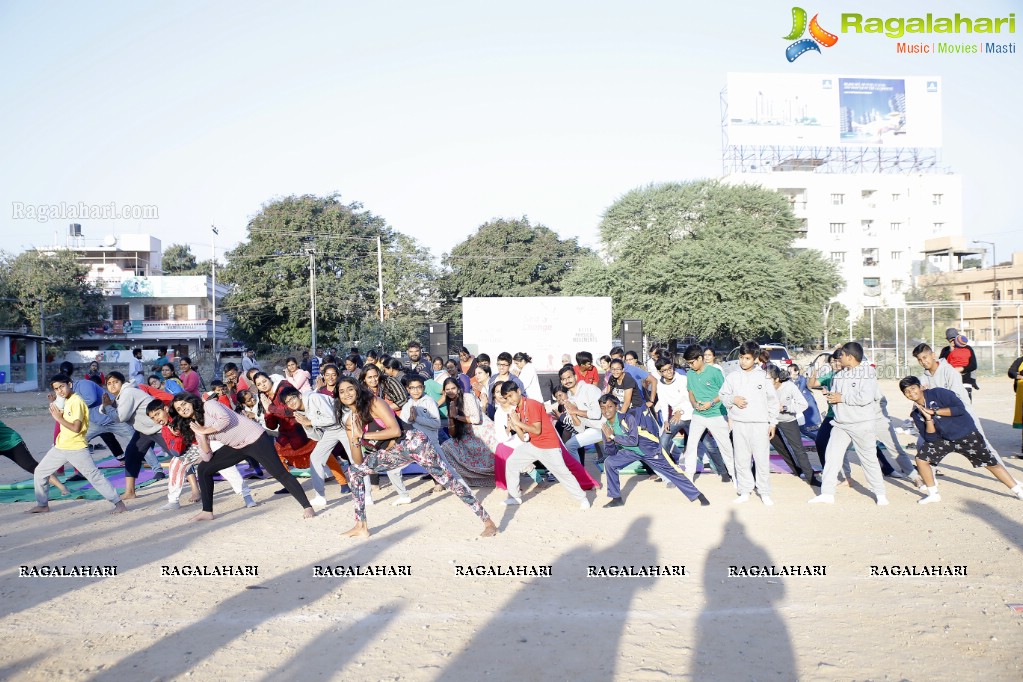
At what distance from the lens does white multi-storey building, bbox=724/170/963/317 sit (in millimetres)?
50875

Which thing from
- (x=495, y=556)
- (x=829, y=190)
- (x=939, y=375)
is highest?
(x=829, y=190)

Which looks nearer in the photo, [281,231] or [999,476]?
[999,476]

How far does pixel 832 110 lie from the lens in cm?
4778

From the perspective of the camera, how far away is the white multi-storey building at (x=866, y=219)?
50875mm

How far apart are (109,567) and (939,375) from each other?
8.18m

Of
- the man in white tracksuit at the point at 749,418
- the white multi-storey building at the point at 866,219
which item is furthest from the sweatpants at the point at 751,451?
the white multi-storey building at the point at 866,219

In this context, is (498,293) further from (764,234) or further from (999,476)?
(999,476)

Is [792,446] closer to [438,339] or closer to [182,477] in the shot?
[182,477]

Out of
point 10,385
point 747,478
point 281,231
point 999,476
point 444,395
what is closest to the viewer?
point 999,476

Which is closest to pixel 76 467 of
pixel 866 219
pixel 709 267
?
pixel 709 267

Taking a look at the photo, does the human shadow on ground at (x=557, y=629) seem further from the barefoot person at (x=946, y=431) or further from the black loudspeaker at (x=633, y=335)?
the black loudspeaker at (x=633, y=335)

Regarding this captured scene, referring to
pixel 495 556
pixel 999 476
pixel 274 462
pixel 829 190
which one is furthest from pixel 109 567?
pixel 829 190

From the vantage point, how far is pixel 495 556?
6.69 metres

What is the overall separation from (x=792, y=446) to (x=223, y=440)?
6.11m
